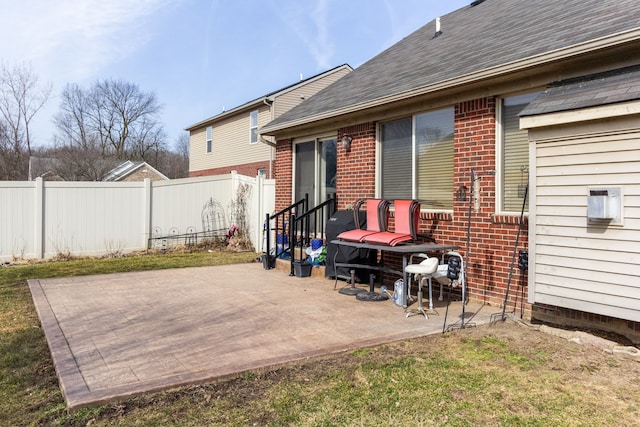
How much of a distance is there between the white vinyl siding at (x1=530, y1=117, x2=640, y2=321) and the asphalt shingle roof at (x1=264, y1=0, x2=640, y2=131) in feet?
3.76

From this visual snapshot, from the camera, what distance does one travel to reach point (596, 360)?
3760 mm

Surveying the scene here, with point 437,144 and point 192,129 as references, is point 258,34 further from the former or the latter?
point 437,144

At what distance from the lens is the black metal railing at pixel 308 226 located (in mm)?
7921

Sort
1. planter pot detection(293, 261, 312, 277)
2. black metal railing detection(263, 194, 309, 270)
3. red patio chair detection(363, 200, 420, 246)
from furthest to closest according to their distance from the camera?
black metal railing detection(263, 194, 309, 270) → planter pot detection(293, 261, 312, 277) → red patio chair detection(363, 200, 420, 246)

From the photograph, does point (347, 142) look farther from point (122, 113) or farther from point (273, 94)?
point (122, 113)

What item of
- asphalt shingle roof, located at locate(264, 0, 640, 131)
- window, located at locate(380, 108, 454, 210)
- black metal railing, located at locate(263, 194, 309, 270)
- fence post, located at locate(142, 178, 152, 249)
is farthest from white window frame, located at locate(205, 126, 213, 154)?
window, located at locate(380, 108, 454, 210)

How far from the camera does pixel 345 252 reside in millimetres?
6926

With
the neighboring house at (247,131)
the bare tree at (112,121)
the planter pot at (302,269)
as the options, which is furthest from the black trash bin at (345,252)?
the bare tree at (112,121)

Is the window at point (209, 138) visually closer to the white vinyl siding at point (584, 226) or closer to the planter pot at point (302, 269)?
the planter pot at point (302, 269)

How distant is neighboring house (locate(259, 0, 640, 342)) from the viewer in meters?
3.91

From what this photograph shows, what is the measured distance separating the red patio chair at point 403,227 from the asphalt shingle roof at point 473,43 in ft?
5.35

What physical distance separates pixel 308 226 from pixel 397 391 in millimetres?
5576

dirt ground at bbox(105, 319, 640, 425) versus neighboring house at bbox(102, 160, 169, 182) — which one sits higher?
neighboring house at bbox(102, 160, 169, 182)

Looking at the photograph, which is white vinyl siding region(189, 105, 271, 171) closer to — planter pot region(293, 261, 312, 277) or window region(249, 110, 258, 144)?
Result: window region(249, 110, 258, 144)
